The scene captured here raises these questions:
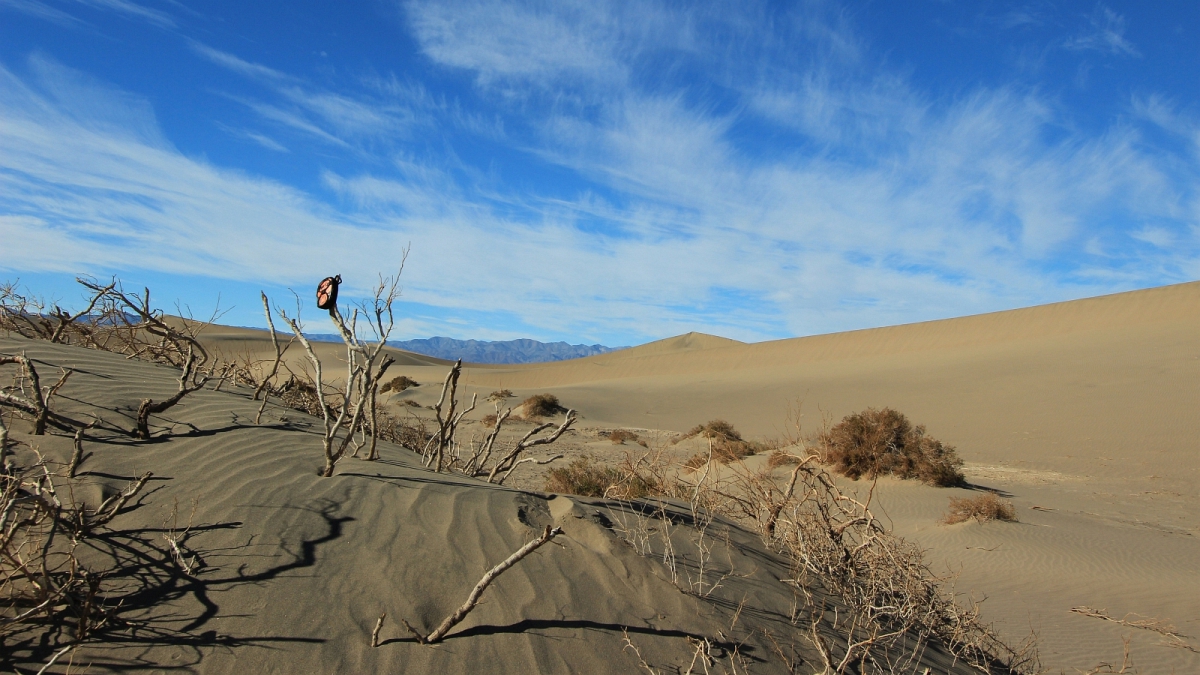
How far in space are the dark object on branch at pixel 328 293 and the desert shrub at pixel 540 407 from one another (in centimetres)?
1642

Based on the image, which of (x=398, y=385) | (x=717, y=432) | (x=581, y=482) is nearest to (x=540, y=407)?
(x=717, y=432)

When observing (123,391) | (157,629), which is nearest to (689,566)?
(157,629)

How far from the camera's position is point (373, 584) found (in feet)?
8.29

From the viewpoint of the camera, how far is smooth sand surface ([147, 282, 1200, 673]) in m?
5.90

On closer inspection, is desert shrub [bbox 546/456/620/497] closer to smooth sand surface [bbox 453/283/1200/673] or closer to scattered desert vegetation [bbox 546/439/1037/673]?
scattered desert vegetation [bbox 546/439/1037/673]

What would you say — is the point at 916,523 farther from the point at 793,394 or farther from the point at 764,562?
the point at 793,394

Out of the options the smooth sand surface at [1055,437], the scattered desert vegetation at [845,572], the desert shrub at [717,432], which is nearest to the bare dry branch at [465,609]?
the scattered desert vegetation at [845,572]

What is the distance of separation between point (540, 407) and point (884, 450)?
10980 mm

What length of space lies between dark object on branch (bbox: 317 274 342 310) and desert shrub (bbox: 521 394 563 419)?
1642cm

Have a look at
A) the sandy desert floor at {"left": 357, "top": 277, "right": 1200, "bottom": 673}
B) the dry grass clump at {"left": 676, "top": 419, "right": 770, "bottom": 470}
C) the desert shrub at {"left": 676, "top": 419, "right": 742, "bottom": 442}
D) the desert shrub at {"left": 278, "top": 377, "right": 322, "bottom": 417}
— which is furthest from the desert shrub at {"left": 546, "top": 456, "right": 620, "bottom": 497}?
the desert shrub at {"left": 676, "top": 419, "right": 742, "bottom": 442}

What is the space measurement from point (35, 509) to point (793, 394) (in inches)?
1083

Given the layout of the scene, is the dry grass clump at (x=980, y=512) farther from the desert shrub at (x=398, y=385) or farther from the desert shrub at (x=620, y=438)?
the desert shrub at (x=398, y=385)

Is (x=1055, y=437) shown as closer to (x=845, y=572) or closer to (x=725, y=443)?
(x=725, y=443)

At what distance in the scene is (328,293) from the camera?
3182mm
